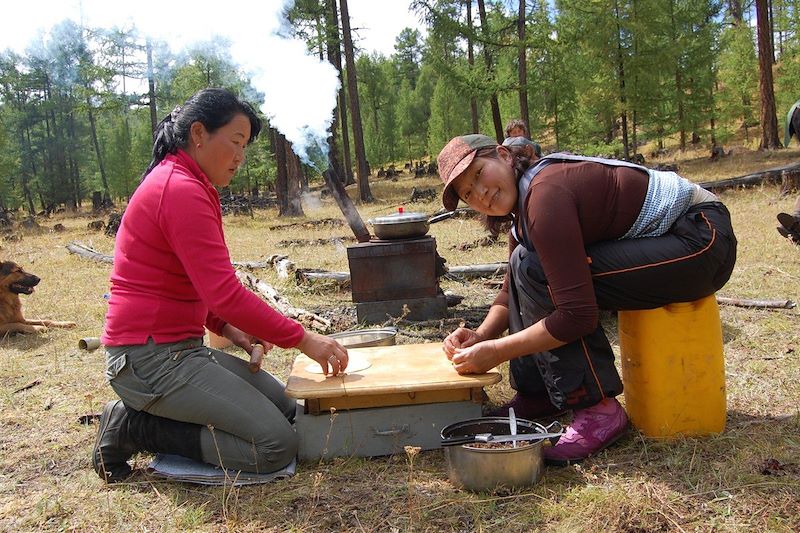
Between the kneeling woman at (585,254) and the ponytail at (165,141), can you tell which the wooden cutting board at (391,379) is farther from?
the ponytail at (165,141)

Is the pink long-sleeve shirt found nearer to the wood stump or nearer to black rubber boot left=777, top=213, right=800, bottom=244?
black rubber boot left=777, top=213, right=800, bottom=244

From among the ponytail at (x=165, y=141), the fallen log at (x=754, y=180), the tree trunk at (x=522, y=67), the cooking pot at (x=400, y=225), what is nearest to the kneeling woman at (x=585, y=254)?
the ponytail at (x=165, y=141)

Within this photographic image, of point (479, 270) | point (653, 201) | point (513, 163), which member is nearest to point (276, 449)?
point (513, 163)

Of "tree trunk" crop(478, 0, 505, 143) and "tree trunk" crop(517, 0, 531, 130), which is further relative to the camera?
"tree trunk" crop(478, 0, 505, 143)

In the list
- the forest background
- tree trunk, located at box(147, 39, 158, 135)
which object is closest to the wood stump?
A: the forest background

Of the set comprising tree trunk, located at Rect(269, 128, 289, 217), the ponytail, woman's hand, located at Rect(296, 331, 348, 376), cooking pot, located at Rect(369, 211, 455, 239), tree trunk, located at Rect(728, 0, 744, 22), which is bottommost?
woman's hand, located at Rect(296, 331, 348, 376)

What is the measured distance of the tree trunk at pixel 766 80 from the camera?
53.3 ft

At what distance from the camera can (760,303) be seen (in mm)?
4730

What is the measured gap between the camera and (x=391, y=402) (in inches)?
105

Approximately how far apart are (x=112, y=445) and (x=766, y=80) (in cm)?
1867

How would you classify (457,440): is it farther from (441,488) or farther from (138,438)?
(138,438)

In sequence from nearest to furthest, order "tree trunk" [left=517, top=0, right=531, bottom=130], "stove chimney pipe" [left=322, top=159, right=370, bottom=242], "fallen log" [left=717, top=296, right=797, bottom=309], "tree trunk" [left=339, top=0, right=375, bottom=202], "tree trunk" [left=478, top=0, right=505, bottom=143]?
1. "fallen log" [left=717, top=296, right=797, bottom=309]
2. "stove chimney pipe" [left=322, top=159, right=370, bottom=242]
3. "tree trunk" [left=339, top=0, right=375, bottom=202]
4. "tree trunk" [left=517, top=0, right=531, bottom=130]
5. "tree trunk" [left=478, top=0, right=505, bottom=143]

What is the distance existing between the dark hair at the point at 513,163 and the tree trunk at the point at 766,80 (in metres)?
16.8

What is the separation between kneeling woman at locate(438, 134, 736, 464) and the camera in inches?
91.8
